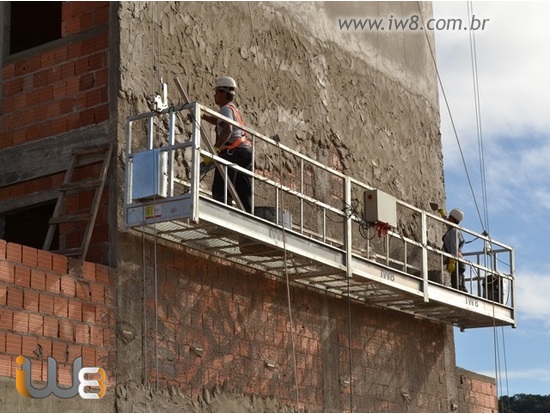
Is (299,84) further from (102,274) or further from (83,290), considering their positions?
(83,290)

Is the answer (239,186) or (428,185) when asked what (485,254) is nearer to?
(428,185)

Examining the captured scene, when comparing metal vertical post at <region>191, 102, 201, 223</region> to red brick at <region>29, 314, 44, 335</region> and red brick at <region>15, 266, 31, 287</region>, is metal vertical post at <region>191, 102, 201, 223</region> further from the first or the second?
red brick at <region>29, 314, 44, 335</region>

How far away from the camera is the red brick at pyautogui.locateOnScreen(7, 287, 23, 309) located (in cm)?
1200

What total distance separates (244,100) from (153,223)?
158 inches

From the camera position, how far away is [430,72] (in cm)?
2191

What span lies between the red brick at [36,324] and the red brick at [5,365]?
17.5 inches

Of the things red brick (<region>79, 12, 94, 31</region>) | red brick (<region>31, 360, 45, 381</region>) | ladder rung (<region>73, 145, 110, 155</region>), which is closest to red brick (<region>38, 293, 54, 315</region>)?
red brick (<region>31, 360, 45, 381</region>)

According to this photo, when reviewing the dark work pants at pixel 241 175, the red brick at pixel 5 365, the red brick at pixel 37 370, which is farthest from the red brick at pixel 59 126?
the red brick at pixel 5 365

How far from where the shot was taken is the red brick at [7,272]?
11.9 m

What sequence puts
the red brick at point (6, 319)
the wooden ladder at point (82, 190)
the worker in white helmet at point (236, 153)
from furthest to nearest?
the worker in white helmet at point (236, 153) → the wooden ladder at point (82, 190) → the red brick at point (6, 319)

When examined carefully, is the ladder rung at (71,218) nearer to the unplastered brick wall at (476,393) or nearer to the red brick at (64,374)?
the red brick at (64,374)

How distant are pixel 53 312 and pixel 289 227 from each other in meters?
3.10

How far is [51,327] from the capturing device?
12430 millimetres

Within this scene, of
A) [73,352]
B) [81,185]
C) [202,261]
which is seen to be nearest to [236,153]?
[202,261]
